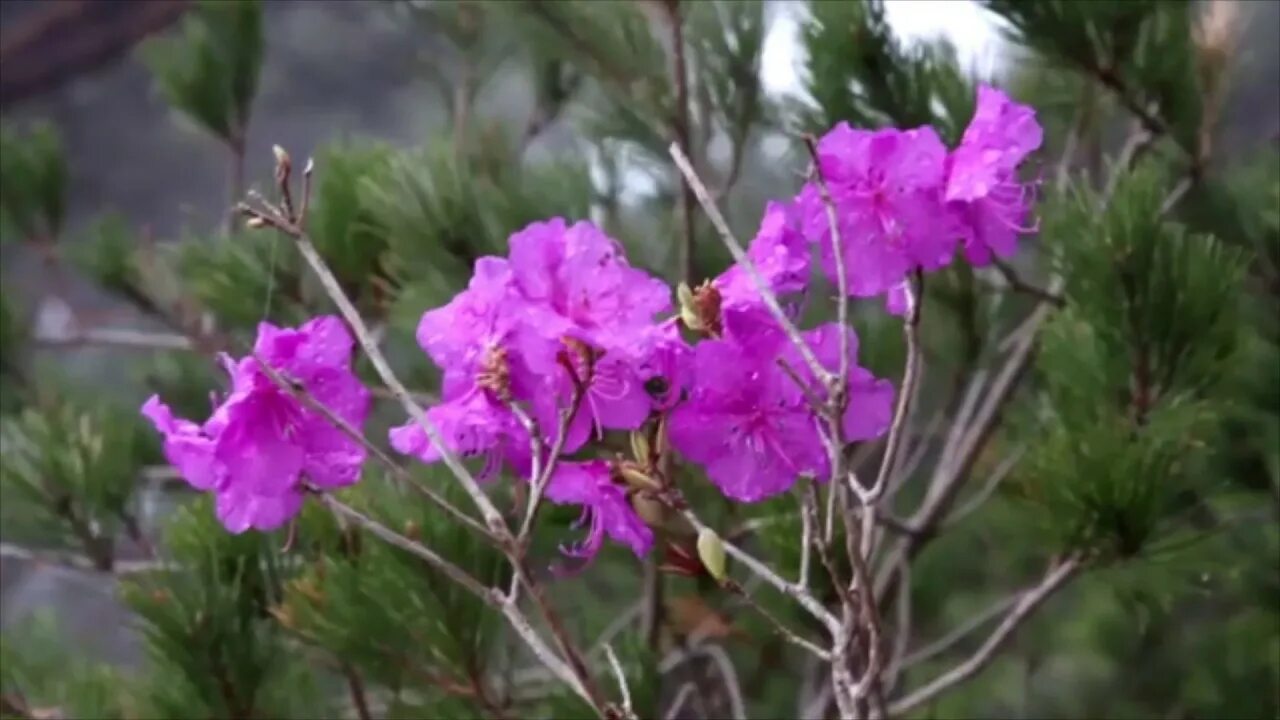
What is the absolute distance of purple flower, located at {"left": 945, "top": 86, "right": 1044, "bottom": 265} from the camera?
378 millimetres

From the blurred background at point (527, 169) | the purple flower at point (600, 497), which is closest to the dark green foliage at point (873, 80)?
the blurred background at point (527, 169)

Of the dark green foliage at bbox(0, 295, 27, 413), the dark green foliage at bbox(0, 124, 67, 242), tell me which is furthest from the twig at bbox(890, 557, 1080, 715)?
the dark green foliage at bbox(0, 124, 67, 242)

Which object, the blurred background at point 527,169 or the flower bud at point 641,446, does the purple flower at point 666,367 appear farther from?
the blurred background at point 527,169

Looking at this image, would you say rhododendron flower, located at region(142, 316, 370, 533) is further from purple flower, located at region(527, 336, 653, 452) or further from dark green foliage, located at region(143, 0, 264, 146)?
dark green foliage, located at region(143, 0, 264, 146)

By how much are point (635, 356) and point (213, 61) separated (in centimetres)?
70

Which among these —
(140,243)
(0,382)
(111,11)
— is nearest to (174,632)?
(0,382)

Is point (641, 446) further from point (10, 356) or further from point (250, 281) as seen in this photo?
point (10, 356)

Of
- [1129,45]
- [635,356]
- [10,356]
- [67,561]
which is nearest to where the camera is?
[635,356]

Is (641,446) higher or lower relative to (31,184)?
higher

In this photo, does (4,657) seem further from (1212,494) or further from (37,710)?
(1212,494)

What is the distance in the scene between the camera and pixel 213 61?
966mm

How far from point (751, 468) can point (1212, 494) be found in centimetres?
32

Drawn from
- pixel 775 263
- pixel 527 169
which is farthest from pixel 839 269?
pixel 527 169

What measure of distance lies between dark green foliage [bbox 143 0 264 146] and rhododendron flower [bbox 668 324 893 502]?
0.68m
